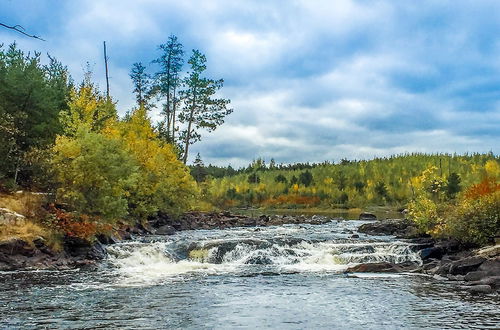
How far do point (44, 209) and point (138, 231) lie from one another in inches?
467

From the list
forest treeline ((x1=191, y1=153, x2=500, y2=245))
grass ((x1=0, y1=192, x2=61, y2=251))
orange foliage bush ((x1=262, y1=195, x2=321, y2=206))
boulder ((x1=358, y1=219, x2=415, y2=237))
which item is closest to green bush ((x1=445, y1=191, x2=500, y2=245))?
forest treeline ((x1=191, y1=153, x2=500, y2=245))

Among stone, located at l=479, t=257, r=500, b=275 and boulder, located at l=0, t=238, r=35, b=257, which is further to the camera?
boulder, located at l=0, t=238, r=35, b=257

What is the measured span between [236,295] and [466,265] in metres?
10.6

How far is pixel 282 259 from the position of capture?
93.2 ft

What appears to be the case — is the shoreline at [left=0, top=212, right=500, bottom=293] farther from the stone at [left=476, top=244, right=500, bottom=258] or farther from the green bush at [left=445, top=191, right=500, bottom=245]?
the green bush at [left=445, top=191, right=500, bottom=245]

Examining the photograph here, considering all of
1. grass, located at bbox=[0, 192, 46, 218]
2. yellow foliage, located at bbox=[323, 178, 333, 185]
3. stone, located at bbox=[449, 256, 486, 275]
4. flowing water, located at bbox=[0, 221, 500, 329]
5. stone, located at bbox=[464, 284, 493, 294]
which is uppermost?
yellow foliage, located at bbox=[323, 178, 333, 185]

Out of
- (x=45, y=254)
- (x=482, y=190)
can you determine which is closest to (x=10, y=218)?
(x=45, y=254)

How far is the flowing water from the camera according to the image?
14.0 m

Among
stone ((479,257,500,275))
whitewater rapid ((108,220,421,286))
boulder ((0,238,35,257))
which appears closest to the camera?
stone ((479,257,500,275))

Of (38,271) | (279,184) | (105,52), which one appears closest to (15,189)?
(38,271)

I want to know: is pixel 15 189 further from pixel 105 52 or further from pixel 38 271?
pixel 105 52

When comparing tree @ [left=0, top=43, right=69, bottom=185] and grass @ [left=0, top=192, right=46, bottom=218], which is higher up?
tree @ [left=0, top=43, right=69, bottom=185]

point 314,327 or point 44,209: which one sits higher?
point 44,209

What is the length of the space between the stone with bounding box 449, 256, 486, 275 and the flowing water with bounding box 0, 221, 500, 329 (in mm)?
1556
